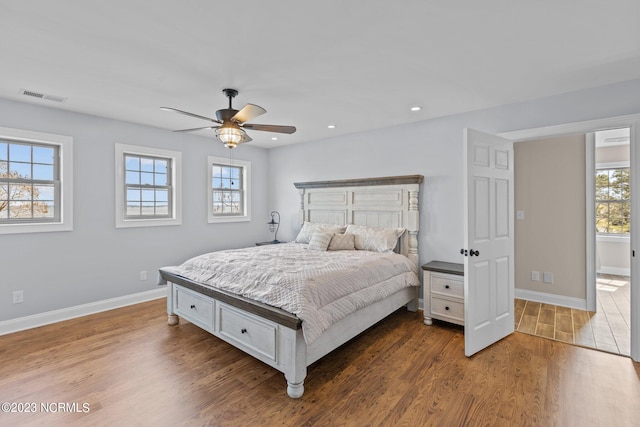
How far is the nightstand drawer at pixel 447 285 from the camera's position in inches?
132

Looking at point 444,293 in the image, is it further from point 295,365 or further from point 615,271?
point 615,271

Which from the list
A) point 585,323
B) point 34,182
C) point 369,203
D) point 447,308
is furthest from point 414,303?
point 34,182

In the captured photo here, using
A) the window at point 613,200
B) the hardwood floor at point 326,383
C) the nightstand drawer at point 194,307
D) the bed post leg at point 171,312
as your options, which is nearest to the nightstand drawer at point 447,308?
the hardwood floor at point 326,383

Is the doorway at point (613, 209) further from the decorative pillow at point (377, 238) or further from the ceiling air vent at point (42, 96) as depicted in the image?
the ceiling air vent at point (42, 96)

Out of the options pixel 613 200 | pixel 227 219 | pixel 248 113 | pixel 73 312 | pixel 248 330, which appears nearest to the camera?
pixel 248 330

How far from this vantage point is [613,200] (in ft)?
19.0

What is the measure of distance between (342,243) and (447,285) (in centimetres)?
140

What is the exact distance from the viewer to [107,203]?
404 cm

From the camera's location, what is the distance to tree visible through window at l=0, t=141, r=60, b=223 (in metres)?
3.40

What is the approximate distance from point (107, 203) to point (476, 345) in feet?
15.1

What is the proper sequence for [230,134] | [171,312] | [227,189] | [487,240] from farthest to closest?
[227,189] < [171,312] < [487,240] < [230,134]

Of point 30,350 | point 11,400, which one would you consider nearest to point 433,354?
point 11,400

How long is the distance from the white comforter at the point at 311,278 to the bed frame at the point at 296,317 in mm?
87

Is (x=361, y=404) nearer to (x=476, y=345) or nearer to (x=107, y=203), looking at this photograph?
(x=476, y=345)
